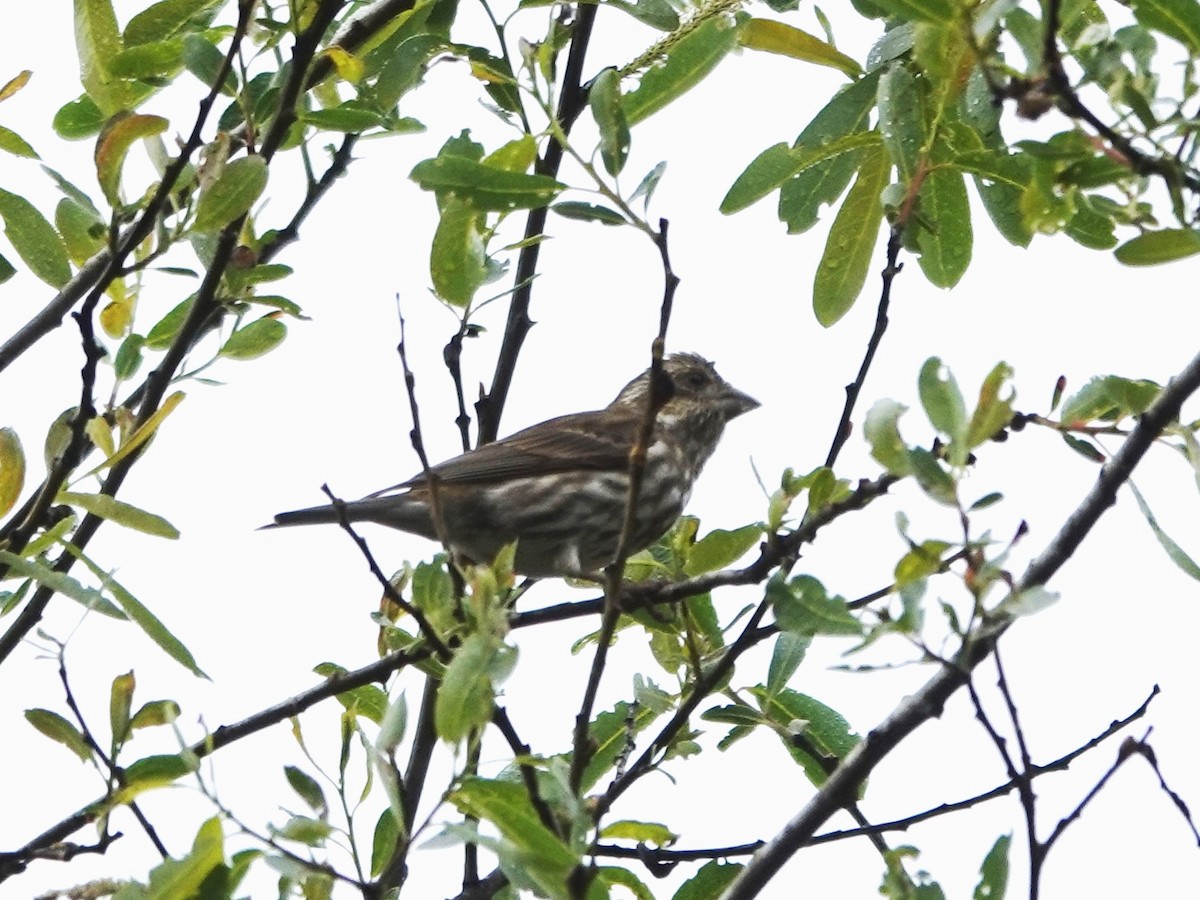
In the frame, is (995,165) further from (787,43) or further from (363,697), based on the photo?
(363,697)

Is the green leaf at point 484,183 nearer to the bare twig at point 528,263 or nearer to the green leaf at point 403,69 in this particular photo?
the green leaf at point 403,69

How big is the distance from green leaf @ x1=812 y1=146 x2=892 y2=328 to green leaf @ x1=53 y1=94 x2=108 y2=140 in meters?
1.86

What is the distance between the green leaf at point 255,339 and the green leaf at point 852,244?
1.35 meters

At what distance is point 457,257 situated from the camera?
4.25 meters

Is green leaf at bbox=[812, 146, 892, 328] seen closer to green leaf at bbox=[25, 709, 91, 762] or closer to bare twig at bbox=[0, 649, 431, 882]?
bare twig at bbox=[0, 649, 431, 882]

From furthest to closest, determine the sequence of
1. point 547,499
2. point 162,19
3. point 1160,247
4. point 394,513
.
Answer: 1. point 547,499
2. point 394,513
3. point 162,19
4. point 1160,247

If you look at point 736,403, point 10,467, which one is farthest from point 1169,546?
point 736,403

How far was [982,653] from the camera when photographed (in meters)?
3.08

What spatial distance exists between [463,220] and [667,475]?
3528mm

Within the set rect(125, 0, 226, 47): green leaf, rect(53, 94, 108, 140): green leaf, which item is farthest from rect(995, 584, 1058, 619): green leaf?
rect(53, 94, 108, 140): green leaf

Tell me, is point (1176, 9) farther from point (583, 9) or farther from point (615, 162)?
point (583, 9)

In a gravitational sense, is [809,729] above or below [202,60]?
below

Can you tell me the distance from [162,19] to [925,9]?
89.4 inches

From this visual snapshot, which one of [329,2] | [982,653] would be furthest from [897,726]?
[329,2]
